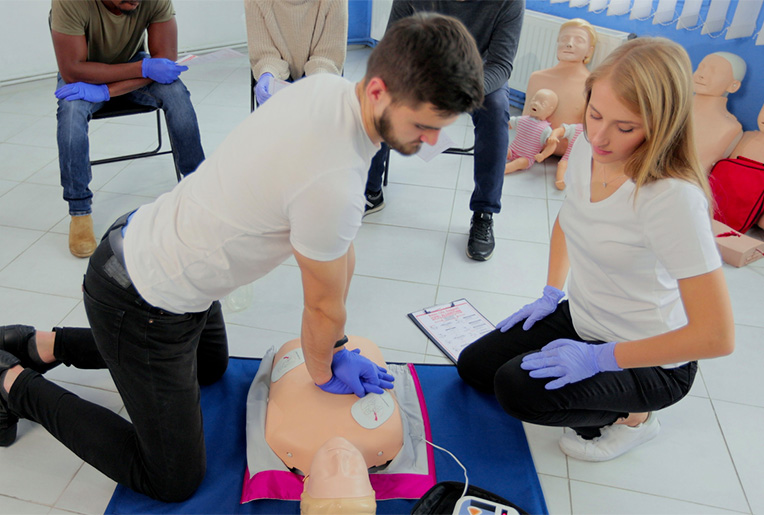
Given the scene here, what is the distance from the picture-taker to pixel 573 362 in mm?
1514

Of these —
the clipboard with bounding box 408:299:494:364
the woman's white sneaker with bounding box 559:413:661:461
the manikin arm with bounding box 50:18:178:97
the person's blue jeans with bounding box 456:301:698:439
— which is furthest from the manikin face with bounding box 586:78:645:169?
the manikin arm with bounding box 50:18:178:97

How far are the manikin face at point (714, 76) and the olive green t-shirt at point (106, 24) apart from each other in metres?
2.43

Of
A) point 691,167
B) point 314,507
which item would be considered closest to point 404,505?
point 314,507

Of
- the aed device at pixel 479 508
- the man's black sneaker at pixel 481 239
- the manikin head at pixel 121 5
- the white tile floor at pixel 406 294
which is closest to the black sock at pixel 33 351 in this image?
the white tile floor at pixel 406 294

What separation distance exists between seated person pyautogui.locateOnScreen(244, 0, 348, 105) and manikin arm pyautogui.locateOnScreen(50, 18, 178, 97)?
0.37 metres

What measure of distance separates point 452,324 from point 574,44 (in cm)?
199

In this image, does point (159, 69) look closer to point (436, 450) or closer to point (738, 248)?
point (436, 450)

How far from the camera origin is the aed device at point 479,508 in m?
1.43

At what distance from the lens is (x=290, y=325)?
2.14 metres

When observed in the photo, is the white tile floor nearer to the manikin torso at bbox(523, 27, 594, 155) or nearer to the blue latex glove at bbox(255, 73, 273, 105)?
the manikin torso at bbox(523, 27, 594, 155)

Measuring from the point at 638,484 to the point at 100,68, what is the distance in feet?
8.17

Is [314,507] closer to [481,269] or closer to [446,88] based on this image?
[446,88]

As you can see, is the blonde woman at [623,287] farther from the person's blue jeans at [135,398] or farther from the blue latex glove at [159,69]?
the blue latex glove at [159,69]

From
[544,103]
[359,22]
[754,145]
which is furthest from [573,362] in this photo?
[359,22]
